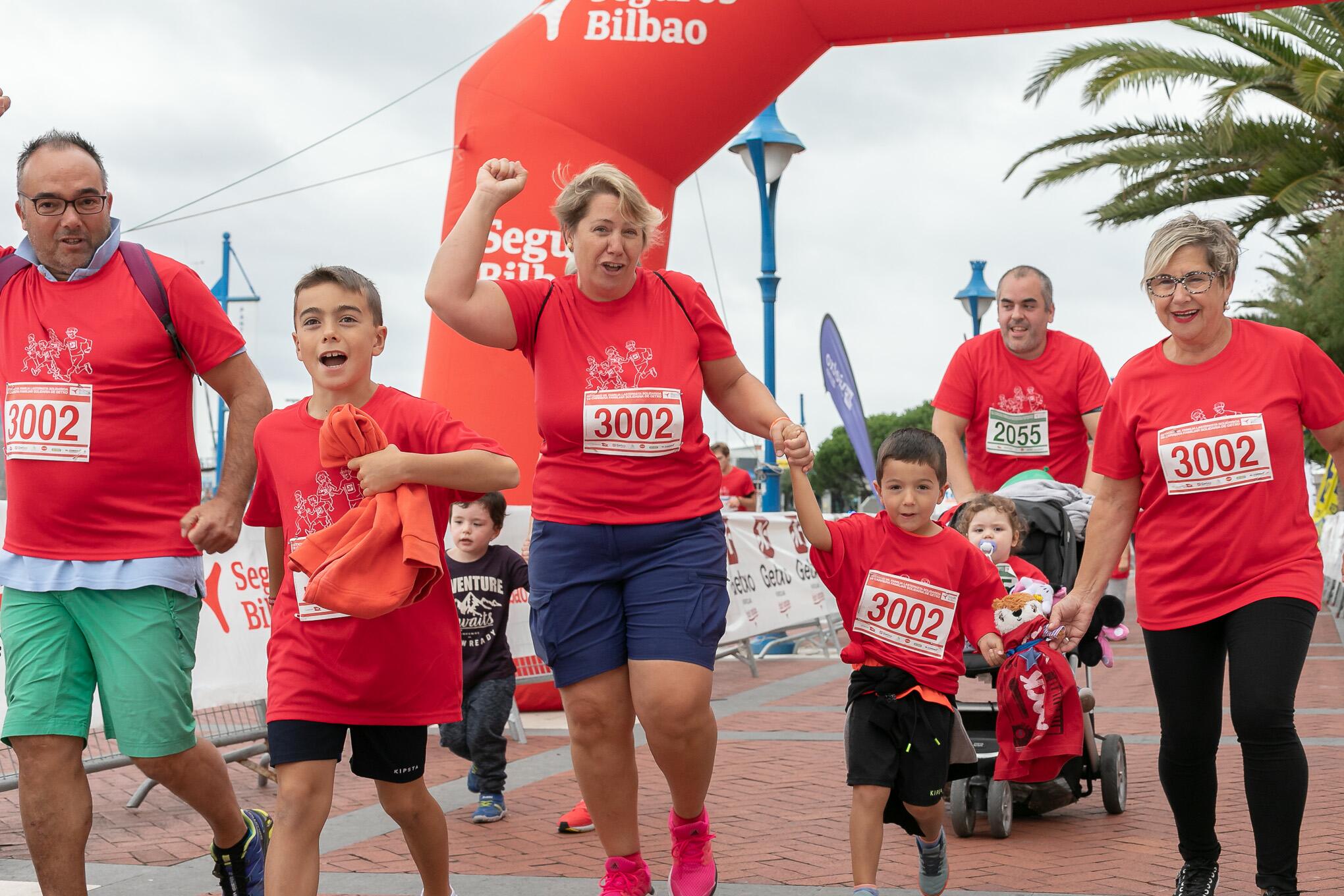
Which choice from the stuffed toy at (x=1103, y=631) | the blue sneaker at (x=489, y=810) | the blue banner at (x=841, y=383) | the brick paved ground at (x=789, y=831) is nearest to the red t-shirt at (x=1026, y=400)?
the stuffed toy at (x=1103, y=631)

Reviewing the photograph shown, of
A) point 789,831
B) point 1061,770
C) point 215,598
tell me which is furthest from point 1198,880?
point 215,598

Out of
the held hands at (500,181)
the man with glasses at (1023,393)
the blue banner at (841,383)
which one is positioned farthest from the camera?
the blue banner at (841,383)

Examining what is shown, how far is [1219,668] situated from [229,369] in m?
2.94

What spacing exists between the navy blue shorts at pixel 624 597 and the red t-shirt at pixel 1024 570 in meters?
1.72

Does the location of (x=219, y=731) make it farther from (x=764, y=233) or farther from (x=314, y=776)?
(x=764, y=233)

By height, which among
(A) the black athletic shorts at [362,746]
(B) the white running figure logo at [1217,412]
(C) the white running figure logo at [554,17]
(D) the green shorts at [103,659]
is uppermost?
(C) the white running figure logo at [554,17]

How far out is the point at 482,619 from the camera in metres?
6.40

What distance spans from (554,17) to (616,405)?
18.4 feet

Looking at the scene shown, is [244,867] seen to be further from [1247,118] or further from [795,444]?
[1247,118]

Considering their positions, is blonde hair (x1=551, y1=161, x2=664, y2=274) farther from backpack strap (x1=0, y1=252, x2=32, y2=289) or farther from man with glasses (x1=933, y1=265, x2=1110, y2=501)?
man with glasses (x1=933, y1=265, x2=1110, y2=501)

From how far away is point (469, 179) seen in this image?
9.20m

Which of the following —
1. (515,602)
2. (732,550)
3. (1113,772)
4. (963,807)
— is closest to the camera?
(963,807)

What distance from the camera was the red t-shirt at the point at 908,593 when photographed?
448 centimetres

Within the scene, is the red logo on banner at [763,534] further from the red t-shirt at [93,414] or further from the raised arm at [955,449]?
the red t-shirt at [93,414]
